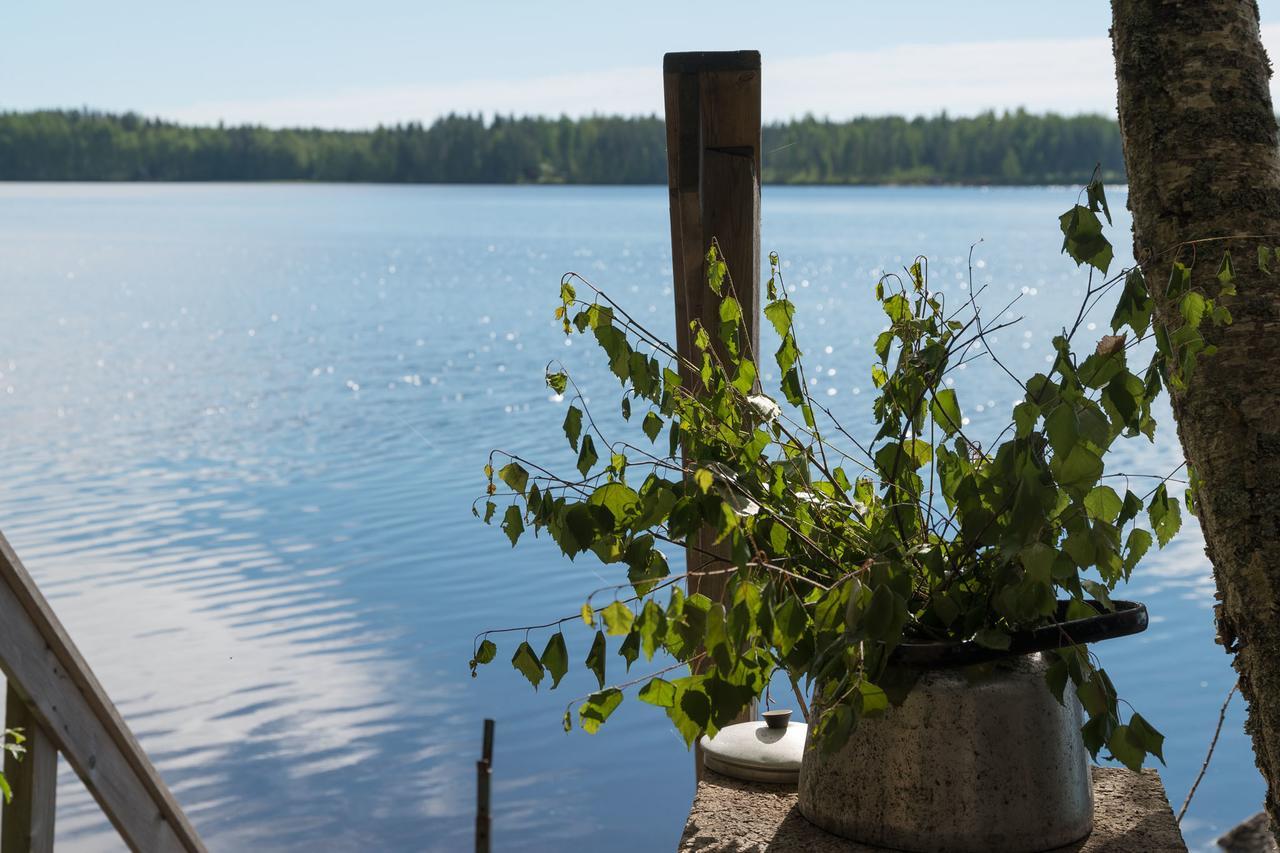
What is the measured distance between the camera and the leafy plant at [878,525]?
3.89ft

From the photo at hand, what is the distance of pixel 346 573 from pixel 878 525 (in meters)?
7.42

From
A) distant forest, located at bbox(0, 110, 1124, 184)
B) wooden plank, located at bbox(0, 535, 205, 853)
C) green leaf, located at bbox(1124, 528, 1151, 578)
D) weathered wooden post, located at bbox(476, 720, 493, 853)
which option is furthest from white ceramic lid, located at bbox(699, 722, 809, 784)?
distant forest, located at bbox(0, 110, 1124, 184)

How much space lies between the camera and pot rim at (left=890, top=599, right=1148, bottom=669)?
1311 mm

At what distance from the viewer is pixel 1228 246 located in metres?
1.76

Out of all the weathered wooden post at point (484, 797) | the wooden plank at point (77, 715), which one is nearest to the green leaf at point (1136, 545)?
the wooden plank at point (77, 715)

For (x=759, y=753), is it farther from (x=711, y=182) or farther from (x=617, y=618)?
(x=711, y=182)

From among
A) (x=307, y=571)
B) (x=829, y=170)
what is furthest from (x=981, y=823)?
(x=829, y=170)

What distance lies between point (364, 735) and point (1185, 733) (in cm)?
400

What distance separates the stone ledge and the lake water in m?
4.45

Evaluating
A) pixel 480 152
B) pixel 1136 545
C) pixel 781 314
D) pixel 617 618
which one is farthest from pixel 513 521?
→ pixel 480 152

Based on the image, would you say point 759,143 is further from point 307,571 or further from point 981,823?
point 307,571

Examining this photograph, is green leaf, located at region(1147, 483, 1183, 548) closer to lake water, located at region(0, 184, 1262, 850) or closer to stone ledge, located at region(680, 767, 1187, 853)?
stone ledge, located at region(680, 767, 1187, 853)

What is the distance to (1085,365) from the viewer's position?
1.23m

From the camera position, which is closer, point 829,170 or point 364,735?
point 364,735
